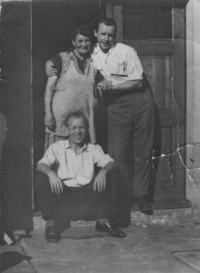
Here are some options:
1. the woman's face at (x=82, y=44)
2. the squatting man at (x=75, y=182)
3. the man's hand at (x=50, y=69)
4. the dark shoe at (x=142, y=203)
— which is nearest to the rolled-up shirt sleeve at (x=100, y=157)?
the squatting man at (x=75, y=182)

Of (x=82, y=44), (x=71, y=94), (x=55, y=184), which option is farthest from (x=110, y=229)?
(x=82, y=44)

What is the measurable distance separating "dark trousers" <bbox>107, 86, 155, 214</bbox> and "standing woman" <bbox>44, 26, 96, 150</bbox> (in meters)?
0.29

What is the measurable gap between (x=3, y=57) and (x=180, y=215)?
2.56 metres

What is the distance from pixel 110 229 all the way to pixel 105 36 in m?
1.99

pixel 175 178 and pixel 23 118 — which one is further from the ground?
pixel 23 118

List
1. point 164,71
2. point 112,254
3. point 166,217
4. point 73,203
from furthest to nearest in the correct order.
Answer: point 166,217 → point 164,71 → point 73,203 → point 112,254

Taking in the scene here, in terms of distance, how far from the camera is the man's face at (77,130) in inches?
209

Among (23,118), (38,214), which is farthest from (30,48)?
(38,214)

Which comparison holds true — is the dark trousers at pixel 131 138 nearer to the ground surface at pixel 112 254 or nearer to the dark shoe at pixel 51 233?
the ground surface at pixel 112 254

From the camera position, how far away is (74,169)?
17.4 ft

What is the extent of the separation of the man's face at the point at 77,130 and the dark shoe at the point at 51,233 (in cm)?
89

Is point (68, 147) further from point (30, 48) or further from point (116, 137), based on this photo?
point (30, 48)

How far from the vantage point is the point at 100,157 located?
5.36 metres

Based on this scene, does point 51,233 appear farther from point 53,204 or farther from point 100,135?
point 100,135
